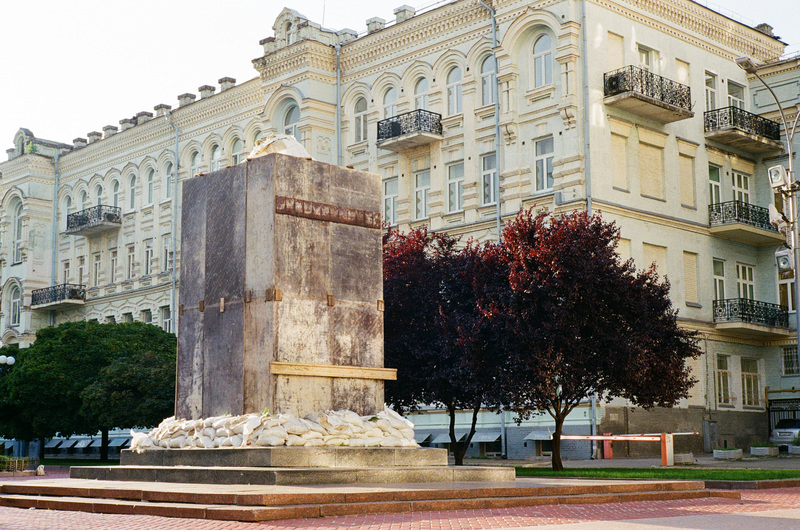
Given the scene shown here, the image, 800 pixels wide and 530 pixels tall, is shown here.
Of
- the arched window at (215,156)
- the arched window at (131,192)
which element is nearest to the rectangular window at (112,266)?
the arched window at (131,192)

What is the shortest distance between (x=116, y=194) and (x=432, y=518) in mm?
46124

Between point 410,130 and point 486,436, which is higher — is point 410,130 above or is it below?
above

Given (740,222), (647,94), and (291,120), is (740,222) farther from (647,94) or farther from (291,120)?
(291,120)

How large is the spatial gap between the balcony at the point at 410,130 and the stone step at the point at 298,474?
2385 cm

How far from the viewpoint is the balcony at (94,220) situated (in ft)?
176

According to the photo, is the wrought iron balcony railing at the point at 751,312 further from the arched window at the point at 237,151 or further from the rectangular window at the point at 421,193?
the arched window at the point at 237,151

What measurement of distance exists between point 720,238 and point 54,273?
119ft

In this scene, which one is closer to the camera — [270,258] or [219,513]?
[219,513]

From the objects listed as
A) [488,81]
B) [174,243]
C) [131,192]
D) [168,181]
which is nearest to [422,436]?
[488,81]

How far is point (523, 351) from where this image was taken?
24.5 m

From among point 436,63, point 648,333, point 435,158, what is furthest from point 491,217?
point 648,333

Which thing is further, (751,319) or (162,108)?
(162,108)

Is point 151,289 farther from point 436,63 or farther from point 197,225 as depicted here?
point 197,225

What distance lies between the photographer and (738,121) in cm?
3909
